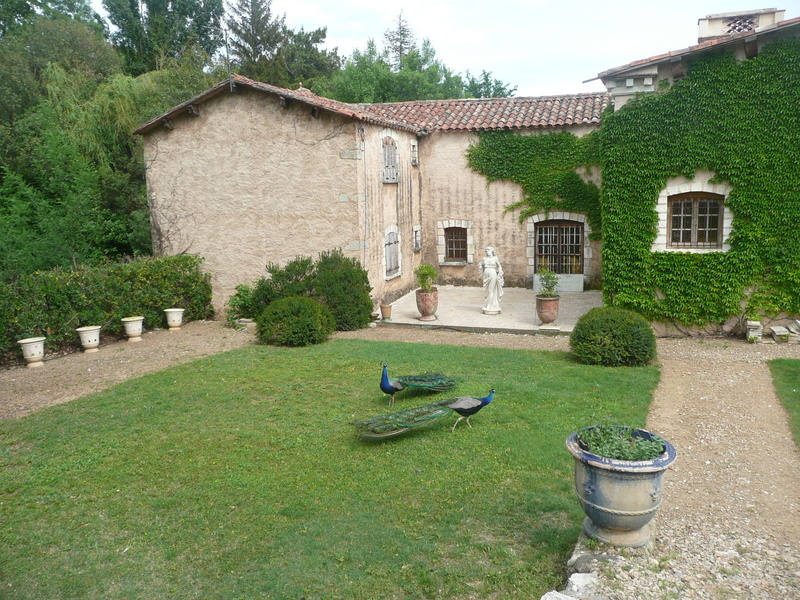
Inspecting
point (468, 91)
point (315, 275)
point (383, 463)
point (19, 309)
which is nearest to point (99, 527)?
point (383, 463)

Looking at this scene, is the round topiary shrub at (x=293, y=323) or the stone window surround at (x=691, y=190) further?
the round topiary shrub at (x=293, y=323)

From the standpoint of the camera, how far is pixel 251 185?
15727 millimetres

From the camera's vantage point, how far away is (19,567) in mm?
5516

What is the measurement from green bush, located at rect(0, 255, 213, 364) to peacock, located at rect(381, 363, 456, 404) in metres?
7.41

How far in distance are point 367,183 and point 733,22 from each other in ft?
28.0

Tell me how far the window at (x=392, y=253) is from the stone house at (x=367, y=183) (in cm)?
3

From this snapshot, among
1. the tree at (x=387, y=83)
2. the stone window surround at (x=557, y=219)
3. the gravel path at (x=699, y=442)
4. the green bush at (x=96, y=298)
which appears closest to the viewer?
the gravel path at (x=699, y=442)

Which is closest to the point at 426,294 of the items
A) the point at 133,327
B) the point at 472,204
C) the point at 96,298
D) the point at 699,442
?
the point at 472,204

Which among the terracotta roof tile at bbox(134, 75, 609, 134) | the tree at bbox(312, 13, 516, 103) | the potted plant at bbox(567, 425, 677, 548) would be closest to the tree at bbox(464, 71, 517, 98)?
the tree at bbox(312, 13, 516, 103)

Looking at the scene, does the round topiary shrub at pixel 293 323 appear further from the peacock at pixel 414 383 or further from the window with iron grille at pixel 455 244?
the window with iron grille at pixel 455 244

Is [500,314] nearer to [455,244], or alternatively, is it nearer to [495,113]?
[455,244]

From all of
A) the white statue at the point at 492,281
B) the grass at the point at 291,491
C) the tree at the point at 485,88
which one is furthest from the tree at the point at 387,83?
the grass at the point at 291,491

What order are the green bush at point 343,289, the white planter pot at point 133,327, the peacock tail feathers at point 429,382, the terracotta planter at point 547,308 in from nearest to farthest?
the peacock tail feathers at point 429,382 → the white planter pot at point 133,327 → the terracotta planter at point 547,308 → the green bush at point 343,289

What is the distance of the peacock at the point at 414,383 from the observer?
9.03 m
